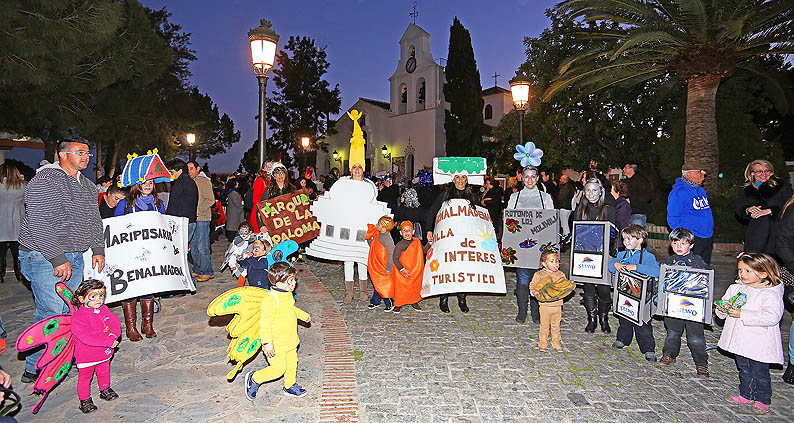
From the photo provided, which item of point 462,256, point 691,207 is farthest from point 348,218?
point 691,207

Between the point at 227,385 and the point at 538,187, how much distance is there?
15.7 ft

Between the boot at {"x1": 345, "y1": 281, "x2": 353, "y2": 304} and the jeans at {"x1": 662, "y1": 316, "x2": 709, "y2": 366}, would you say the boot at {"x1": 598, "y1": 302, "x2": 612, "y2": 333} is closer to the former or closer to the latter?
the jeans at {"x1": 662, "y1": 316, "x2": 709, "y2": 366}

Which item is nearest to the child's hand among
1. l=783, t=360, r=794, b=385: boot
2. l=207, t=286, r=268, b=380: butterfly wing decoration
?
l=207, t=286, r=268, b=380: butterfly wing decoration

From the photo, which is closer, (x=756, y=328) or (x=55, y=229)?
(x=756, y=328)

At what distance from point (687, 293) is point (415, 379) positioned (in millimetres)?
2830

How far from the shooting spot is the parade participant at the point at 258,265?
512 cm

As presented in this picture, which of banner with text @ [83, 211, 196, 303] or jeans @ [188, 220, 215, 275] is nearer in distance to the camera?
banner with text @ [83, 211, 196, 303]

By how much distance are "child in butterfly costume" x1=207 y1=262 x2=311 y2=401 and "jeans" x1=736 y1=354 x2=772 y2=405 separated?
404cm

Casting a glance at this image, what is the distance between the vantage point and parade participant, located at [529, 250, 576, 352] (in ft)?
16.8

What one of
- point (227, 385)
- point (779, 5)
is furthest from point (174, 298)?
point (779, 5)

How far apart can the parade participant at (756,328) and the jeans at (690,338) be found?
49cm

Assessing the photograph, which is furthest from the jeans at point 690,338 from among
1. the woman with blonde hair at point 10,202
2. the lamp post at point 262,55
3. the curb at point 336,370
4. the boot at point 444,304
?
the woman with blonde hair at point 10,202

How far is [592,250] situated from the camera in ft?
18.5

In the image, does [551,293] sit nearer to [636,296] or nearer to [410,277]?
[636,296]
